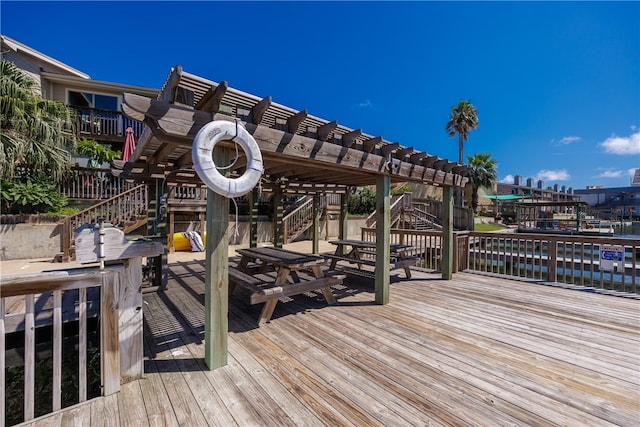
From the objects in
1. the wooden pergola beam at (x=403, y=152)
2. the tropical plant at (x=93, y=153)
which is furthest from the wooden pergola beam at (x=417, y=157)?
the tropical plant at (x=93, y=153)

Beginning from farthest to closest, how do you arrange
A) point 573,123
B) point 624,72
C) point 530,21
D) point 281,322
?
point 573,123 < point 624,72 < point 530,21 < point 281,322

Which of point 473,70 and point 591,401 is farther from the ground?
point 473,70

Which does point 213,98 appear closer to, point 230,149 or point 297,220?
point 230,149

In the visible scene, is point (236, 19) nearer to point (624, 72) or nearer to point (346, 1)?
point (346, 1)

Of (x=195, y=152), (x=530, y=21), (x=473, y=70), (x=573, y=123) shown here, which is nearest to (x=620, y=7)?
(x=530, y=21)

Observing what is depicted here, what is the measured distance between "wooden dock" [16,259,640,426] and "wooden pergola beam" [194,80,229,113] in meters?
2.19

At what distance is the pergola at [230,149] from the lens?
6.64 ft

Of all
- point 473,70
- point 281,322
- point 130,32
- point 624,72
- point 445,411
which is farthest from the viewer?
point 473,70

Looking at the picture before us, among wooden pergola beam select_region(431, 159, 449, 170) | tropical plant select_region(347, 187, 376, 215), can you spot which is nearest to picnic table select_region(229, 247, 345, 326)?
wooden pergola beam select_region(431, 159, 449, 170)

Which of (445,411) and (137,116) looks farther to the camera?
(137,116)

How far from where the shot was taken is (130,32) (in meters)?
9.84

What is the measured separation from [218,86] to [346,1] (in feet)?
28.2

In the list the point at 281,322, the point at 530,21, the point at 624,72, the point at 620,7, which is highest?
the point at 624,72

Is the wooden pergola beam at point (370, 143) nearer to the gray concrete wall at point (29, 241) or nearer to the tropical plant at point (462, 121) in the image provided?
the gray concrete wall at point (29, 241)
